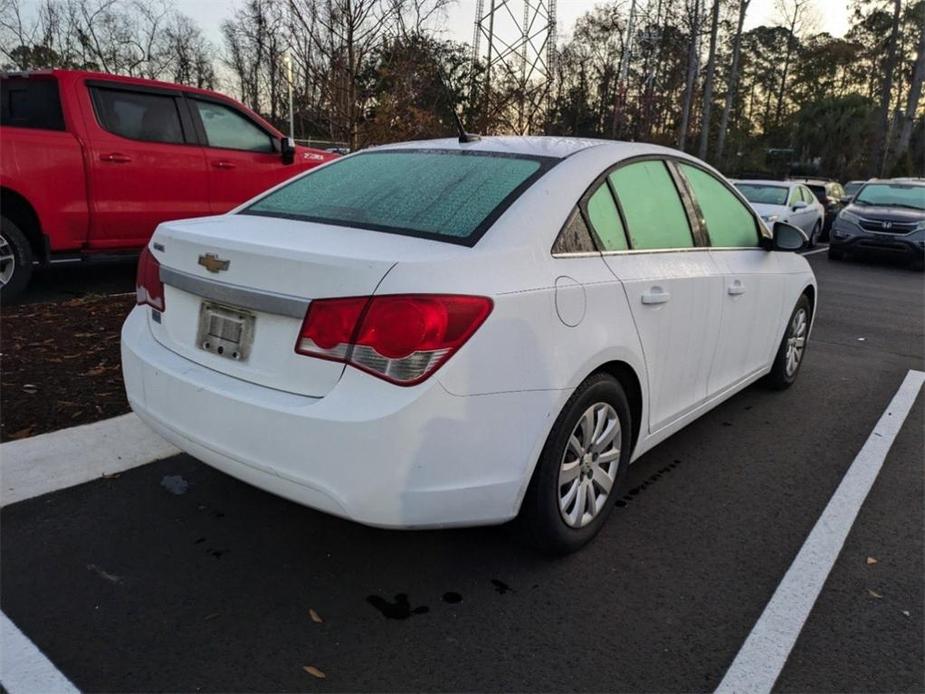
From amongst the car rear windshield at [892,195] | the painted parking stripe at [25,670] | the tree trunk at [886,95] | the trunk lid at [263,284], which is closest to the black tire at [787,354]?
the trunk lid at [263,284]

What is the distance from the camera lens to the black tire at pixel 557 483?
2.56 m

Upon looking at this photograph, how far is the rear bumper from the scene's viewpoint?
2166 mm

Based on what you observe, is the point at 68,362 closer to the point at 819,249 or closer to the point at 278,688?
the point at 278,688

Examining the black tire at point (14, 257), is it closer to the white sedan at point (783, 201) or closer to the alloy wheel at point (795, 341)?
the alloy wheel at point (795, 341)

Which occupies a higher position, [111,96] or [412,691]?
[111,96]

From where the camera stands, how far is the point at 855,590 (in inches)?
108

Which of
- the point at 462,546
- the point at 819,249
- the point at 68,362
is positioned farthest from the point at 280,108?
the point at 462,546

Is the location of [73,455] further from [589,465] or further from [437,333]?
[589,465]

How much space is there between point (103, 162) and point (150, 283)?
154 inches

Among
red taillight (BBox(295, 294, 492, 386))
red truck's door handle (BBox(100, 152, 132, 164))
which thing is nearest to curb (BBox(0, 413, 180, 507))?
red taillight (BBox(295, 294, 492, 386))

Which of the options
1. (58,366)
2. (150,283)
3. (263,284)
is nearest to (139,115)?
(58,366)

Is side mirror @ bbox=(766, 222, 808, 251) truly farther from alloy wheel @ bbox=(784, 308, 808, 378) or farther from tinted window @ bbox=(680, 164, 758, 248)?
alloy wheel @ bbox=(784, 308, 808, 378)

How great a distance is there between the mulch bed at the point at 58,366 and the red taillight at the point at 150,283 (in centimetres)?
127

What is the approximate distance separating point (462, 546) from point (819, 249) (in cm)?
1628
